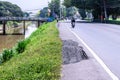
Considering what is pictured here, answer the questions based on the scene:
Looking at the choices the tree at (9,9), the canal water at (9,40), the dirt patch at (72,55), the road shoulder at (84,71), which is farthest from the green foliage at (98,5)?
the road shoulder at (84,71)

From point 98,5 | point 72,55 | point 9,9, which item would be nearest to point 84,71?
point 72,55

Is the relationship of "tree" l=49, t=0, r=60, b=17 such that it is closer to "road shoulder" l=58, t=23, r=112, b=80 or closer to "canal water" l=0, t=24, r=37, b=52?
"canal water" l=0, t=24, r=37, b=52

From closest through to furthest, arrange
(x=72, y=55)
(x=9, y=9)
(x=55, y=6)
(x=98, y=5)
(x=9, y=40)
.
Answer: (x=72, y=55)
(x=9, y=40)
(x=98, y=5)
(x=55, y=6)
(x=9, y=9)

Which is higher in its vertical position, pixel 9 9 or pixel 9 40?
pixel 9 9

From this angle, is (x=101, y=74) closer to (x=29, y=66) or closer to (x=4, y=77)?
(x=29, y=66)

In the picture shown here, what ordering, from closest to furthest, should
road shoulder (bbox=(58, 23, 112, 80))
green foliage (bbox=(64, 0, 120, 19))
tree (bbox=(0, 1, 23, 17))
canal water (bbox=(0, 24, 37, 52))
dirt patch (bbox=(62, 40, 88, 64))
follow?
road shoulder (bbox=(58, 23, 112, 80)) → dirt patch (bbox=(62, 40, 88, 64)) → canal water (bbox=(0, 24, 37, 52)) → green foliage (bbox=(64, 0, 120, 19)) → tree (bbox=(0, 1, 23, 17))

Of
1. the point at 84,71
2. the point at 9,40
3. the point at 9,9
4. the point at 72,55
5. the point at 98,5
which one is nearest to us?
the point at 84,71

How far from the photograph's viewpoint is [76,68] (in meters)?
11.4

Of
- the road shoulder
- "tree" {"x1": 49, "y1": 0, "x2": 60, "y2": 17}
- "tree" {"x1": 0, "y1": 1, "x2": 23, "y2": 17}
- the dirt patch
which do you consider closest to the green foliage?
"tree" {"x1": 49, "y1": 0, "x2": 60, "y2": 17}

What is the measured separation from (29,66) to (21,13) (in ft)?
575

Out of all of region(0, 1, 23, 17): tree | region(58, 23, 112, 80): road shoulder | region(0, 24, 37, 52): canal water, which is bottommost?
region(0, 24, 37, 52): canal water

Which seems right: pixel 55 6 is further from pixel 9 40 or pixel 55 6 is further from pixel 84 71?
pixel 84 71

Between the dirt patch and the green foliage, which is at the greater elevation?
the green foliage

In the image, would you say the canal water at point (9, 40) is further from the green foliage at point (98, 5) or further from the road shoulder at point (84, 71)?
the road shoulder at point (84, 71)
